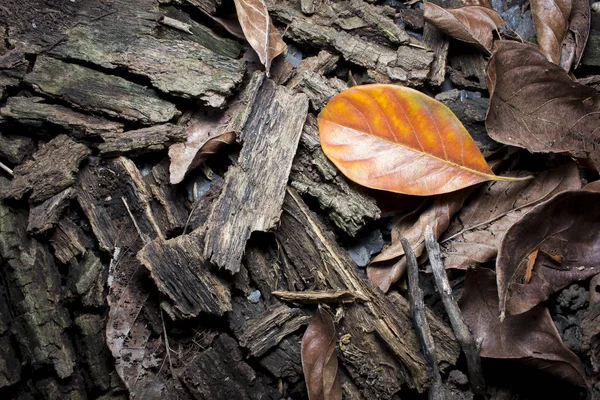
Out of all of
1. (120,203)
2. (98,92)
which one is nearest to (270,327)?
(120,203)

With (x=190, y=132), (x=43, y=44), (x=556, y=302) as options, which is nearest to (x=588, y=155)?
(x=556, y=302)

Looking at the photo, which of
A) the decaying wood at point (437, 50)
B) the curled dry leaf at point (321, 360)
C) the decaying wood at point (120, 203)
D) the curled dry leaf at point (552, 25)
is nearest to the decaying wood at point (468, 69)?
the decaying wood at point (437, 50)

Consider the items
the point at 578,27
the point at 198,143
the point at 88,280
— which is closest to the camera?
the point at 88,280

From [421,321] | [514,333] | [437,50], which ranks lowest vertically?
[514,333]

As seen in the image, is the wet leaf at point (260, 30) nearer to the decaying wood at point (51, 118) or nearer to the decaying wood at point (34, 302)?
the decaying wood at point (51, 118)

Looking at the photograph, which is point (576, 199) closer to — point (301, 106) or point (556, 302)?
point (556, 302)

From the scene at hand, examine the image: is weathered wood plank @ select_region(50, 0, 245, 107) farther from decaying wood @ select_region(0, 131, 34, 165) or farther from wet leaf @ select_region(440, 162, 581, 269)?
wet leaf @ select_region(440, 162, 581, 269)

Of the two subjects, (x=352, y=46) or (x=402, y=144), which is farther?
(x=352, y=46)

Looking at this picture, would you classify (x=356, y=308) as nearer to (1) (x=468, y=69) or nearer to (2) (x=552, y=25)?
(1) (x=468, y=69)
